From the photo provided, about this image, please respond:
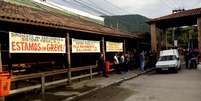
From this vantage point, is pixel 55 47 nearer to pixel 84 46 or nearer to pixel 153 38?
pixel 84 46

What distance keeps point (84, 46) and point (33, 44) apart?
17.2ft

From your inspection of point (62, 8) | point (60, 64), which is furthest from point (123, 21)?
point (60, 64)

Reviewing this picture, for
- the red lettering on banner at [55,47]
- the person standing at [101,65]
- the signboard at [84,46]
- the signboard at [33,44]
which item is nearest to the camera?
the signboard at [33,44]

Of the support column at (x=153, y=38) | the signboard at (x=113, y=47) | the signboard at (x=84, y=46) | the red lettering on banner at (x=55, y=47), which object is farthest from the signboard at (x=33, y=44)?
the support column at (x=153, y=38)

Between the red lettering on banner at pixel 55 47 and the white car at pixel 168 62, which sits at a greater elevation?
the red lettering on banner at pixel 55 47

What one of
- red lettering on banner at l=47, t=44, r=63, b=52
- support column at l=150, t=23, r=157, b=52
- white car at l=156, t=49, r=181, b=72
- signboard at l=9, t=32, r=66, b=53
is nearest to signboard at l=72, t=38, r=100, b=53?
signboard at l=9, t=32, r=66, b=53

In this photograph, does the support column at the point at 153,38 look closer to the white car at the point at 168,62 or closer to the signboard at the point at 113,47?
the white car at the point at 168,62

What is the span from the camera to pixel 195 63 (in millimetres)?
26734

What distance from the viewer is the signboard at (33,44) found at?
11891mm

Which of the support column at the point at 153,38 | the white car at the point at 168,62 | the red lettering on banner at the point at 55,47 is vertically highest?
the support column at the point at 153,38

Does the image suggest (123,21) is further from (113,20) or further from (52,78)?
(52,78)

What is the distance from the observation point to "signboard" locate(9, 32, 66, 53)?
11891 mm

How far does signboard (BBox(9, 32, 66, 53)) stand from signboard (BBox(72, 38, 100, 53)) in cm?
129

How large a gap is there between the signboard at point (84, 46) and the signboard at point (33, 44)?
129cm
